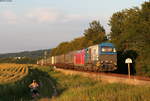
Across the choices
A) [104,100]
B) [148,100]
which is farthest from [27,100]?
[148,100]

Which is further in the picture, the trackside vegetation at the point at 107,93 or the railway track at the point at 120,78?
the railway track at the point at 120,78

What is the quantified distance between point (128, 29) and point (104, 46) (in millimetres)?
5191

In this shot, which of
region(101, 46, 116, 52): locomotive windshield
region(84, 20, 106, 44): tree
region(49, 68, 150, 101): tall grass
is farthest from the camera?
region(84, 20, 106, 44): tree

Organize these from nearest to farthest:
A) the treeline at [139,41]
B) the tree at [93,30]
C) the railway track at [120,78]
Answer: the railway track at [120,78] < the treeline at [139,41] < the tree at [93,30]

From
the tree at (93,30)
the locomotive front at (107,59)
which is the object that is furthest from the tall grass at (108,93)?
the tree at (93,30)

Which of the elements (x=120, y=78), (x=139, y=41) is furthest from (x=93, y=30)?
(x=120, y=78)

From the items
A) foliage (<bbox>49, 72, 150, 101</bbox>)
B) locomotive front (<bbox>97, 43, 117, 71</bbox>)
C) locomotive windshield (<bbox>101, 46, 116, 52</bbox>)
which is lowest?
foliage (<bbox>49, 72, 150, 101</bbox>)

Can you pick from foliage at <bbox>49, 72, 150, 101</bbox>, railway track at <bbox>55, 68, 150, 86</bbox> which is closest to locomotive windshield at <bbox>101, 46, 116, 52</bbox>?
railway track at <bbox>55, 68, 150, 86</bbox>

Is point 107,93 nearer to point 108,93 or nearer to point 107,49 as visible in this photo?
point 108,93

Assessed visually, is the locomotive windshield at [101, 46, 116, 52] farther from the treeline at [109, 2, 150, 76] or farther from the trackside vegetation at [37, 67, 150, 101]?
the trackside vegetation at [37, 67, 150, 101]

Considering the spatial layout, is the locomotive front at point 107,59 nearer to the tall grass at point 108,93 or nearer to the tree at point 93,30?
the tall grass at point 108,93

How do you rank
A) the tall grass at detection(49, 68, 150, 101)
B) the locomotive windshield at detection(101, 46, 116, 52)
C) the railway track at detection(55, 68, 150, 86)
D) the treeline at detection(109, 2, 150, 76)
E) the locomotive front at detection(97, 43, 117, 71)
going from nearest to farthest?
the tall grass at detection(49, 68, 150, 101) → the railway track at detection(55, 68, 150, 86) → the treeline at detection(109, 2, 150, 76) → the locomotive front at detection(97, 43, 117, 71) → the locomotive windshield at detection(101, 46, 116, 52)

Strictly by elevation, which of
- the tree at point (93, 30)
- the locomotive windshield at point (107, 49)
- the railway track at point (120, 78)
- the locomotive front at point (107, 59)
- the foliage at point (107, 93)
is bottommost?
the foliage at point (107, 93)

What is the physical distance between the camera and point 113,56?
37.8 metres
